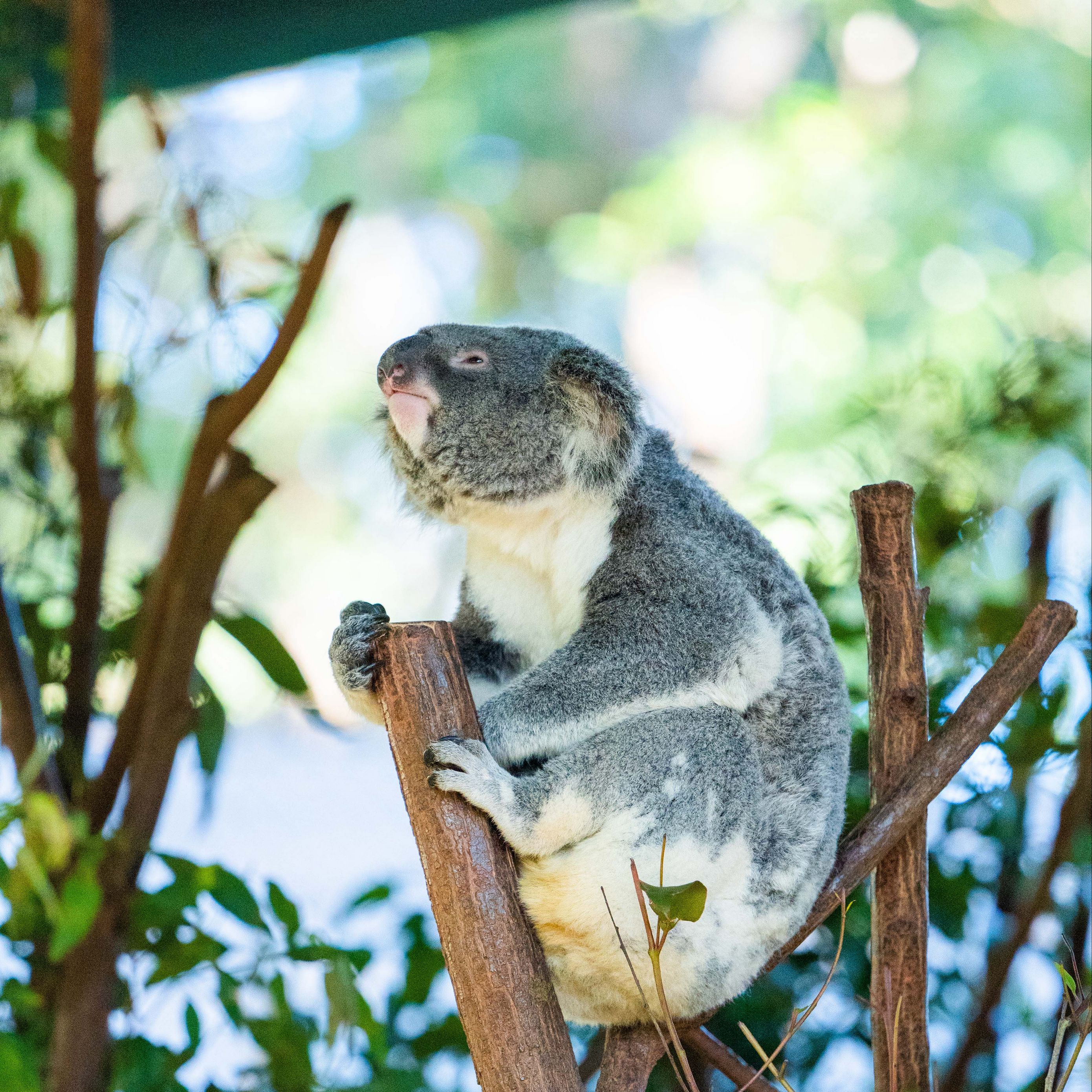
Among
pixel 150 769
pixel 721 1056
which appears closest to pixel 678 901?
pixel 721 1056

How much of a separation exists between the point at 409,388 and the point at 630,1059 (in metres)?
1.07

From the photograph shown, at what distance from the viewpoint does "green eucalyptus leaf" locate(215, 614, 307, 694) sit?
6.91 ft

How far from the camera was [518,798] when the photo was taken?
165cm

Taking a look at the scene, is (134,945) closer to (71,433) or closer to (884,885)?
(71,433)

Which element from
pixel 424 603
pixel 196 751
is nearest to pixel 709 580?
pixel 196 751

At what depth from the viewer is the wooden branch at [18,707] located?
2.11m

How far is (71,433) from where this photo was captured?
229 cm

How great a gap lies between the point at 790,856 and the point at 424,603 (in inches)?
270

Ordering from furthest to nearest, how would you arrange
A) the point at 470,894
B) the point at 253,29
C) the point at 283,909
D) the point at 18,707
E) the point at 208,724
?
the point at 253,29 < the point at 208,724 < the point at 18,707 < the point at 283,909 < the point at 470,894

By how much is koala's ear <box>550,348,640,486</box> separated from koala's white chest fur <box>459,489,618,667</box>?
0.15ft

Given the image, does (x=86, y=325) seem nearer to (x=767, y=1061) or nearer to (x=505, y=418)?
(x=505, y=418)

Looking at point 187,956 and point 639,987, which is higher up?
point 187,956

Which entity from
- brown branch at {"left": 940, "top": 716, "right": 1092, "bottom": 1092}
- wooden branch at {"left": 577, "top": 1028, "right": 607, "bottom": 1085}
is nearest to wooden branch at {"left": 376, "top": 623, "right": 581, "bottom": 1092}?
wooden branch at {"left": 577, "top": 1028, "right": 607, "bottom": 1085}

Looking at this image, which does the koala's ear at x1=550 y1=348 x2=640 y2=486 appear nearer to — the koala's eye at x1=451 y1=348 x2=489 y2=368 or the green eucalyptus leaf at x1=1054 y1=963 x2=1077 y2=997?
the koala's eye at x1=451 y1=348 x2=489 y2=368
